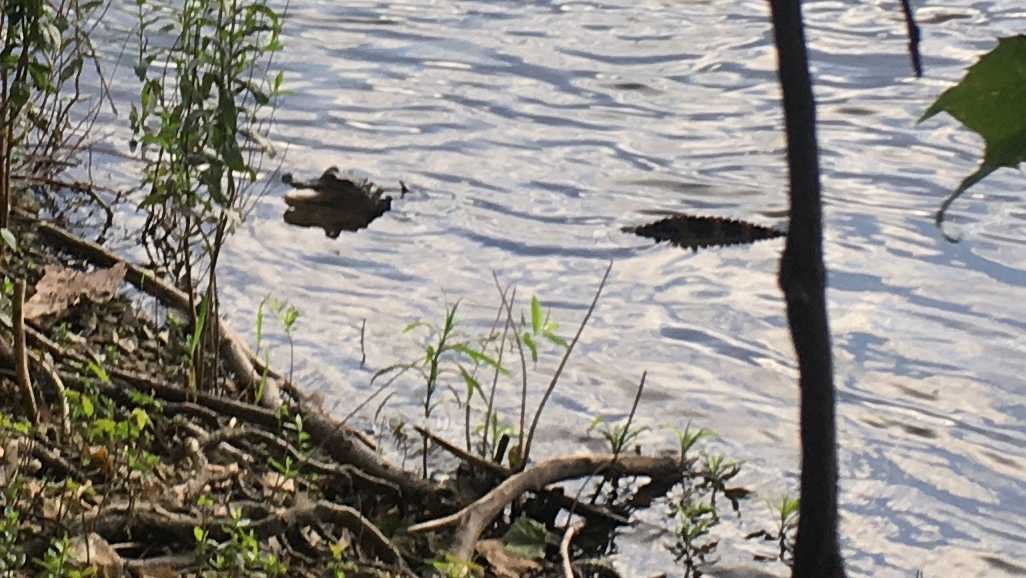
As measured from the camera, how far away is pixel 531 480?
11.1 feet

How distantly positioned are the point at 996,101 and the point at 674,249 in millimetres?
4806

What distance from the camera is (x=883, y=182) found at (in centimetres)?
594

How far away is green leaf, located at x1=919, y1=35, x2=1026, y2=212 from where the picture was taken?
0.62 meters

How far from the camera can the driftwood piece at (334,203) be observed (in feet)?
18.2

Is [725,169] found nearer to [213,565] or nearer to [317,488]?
[317,488]

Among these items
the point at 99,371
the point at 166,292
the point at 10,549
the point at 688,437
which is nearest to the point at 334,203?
the point at 166,292

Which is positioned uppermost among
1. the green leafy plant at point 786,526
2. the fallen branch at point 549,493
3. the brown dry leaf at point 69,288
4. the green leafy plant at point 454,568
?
the brown dry leaf at point 69,288

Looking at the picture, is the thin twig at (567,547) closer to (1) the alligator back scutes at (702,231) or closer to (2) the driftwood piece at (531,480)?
(2) the driftwood piece at (531,480)

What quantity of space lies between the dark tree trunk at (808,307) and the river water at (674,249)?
2.34m

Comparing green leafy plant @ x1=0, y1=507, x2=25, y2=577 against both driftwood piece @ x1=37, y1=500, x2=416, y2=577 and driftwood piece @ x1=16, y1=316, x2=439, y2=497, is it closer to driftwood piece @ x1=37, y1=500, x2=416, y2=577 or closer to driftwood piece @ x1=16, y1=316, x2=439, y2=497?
driftwood piece @ x1=37, y1=500, x2=416, y2=577

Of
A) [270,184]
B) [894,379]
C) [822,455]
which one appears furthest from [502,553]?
[270,184]

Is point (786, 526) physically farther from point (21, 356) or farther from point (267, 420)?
point (21, 356)

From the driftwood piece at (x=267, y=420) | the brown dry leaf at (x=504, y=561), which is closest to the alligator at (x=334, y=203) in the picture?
the driftwood piece at (x=267, y=420)

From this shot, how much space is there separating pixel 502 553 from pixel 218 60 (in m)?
1.16
